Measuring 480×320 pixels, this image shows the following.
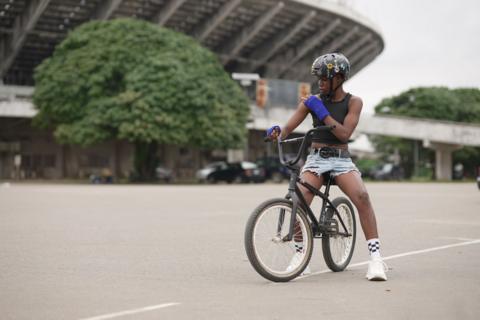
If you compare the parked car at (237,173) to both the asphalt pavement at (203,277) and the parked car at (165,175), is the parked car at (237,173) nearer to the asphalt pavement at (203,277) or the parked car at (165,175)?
the parked car at (165,175)

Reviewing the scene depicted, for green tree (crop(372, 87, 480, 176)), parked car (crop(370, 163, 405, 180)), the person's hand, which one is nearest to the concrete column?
parked car (crop(370, 163, 405, 180))

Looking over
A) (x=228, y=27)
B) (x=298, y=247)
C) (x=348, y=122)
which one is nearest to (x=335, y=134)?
(x=348, y=122)

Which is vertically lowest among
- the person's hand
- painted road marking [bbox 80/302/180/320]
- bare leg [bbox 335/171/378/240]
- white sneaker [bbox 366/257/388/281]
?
painted road marking [bbox 80/302/180/320]

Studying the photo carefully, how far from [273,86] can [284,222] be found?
174ft

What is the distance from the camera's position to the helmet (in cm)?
675

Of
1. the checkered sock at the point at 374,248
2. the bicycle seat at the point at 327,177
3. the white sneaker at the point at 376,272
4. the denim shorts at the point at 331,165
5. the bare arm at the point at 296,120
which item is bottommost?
the white sneaker at the point at 376,272

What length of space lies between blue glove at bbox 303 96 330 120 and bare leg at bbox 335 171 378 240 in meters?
0.54

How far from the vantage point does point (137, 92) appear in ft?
137

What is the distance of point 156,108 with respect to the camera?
135 ft

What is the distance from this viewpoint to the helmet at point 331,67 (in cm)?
675

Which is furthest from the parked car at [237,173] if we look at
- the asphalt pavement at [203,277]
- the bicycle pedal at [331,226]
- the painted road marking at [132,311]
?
the painted road marking at [132,311]

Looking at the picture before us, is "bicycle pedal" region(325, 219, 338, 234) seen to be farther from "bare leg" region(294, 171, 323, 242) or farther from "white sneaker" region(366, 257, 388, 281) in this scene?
"white sneaker" region(366, 257, 388, 281)

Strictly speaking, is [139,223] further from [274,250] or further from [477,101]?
[477,101]

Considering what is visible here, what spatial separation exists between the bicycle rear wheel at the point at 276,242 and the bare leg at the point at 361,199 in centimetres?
48
